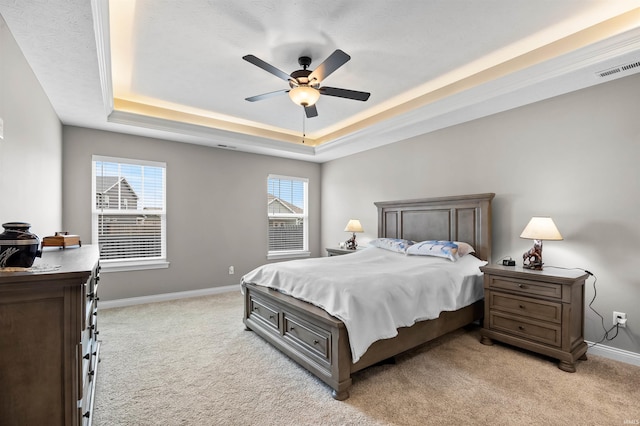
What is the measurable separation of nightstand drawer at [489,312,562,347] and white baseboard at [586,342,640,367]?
0.62 m

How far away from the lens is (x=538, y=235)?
9.28 feet

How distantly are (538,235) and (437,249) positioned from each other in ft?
3.32

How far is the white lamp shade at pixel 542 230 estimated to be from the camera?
2.79 m

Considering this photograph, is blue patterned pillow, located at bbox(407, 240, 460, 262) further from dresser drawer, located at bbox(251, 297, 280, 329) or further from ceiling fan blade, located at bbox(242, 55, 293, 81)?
ceiling fan blade, located at bbox(242, 55, 293, 81)

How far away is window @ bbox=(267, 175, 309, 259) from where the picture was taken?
19.3 ft

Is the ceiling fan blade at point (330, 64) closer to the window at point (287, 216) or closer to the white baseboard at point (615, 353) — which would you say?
the window at point (287, 216)

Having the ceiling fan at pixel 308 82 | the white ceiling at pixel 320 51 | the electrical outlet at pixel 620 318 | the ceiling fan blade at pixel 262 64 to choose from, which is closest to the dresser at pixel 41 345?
the white ceiling at pixel 320 51

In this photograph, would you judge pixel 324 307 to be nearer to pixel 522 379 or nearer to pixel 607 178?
pixel 522 379

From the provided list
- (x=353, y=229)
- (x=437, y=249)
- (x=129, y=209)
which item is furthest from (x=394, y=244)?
(x=129, y=209)

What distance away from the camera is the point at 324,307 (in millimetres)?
2383

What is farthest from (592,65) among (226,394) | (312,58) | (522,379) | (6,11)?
(6,11)

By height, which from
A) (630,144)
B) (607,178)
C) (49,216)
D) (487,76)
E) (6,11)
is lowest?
(49,216)

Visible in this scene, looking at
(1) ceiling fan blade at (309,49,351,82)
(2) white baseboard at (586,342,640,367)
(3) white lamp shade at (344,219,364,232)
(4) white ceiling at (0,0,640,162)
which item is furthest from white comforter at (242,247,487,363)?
(4) white ceiling at (0,0,640,162)

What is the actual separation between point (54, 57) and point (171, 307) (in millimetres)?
3172
